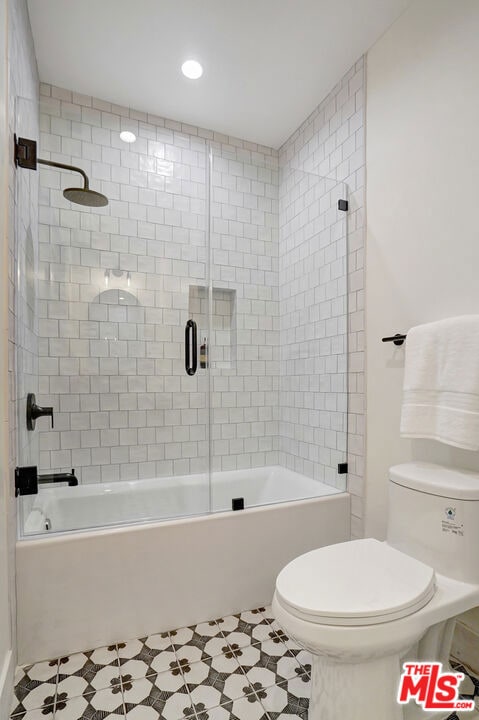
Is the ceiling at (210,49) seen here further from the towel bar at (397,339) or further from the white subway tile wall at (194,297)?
the towel bar at (397,339)

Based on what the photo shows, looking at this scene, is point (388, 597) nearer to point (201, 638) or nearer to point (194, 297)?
point (201, 638)

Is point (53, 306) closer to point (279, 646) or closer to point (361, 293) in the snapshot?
point (361, 293)

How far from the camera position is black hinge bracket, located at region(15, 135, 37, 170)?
5.42 ft

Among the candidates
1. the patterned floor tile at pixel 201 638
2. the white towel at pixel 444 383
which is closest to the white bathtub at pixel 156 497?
the patterned floor tile at pixel 201 638

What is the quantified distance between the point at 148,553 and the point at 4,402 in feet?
3.01

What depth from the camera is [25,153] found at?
66.6 inches

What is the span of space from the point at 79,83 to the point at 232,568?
114 inches

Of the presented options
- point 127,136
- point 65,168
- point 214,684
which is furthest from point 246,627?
point 127,136

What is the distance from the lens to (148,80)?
2.35m

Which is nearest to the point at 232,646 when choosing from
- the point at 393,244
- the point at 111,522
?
the point at 111,522

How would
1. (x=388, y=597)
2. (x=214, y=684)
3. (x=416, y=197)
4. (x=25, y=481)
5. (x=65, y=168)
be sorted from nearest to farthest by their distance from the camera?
(x=388, y=597) → (x=214, y=684) → (x=25, y=481) → (x=416, y=197) → (x=65, y=168)

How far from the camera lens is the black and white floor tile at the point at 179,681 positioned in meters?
1.35

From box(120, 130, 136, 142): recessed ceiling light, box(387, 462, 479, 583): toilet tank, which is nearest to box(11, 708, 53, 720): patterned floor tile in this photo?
box(387, 462, 479, 583): toilet tank

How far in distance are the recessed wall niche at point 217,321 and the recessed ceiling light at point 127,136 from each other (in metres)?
0.97
